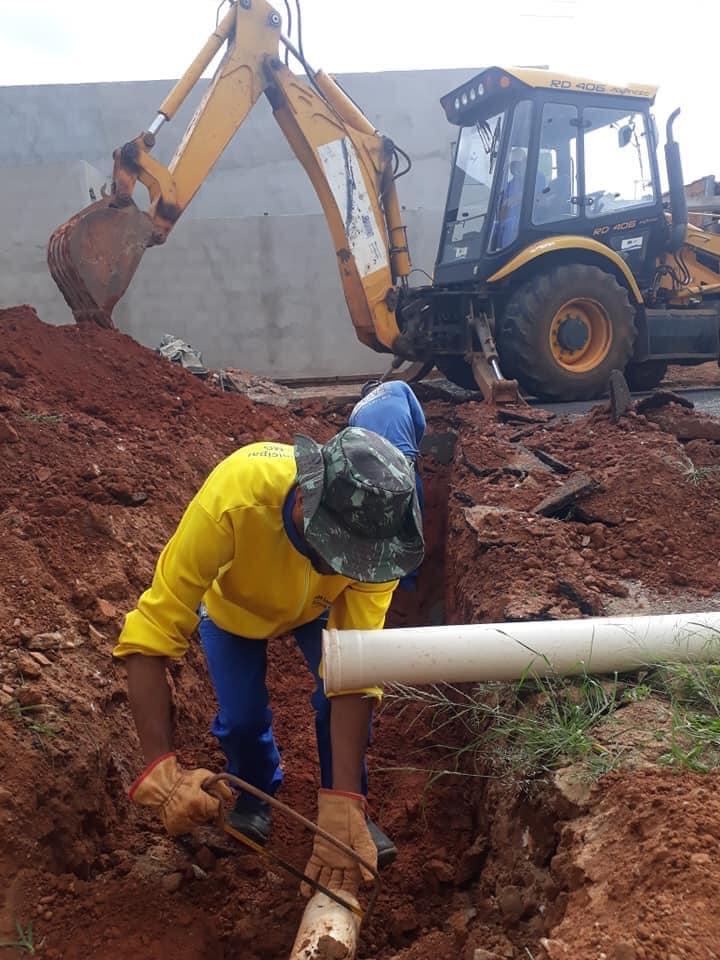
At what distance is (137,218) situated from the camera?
6.49 m

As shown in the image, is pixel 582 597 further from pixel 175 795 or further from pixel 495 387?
pixel 495 387

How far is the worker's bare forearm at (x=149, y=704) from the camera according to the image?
2.06 m

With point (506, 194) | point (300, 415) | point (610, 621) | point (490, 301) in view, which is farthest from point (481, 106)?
point (610, 621)

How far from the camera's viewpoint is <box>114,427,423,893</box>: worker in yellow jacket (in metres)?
1.98

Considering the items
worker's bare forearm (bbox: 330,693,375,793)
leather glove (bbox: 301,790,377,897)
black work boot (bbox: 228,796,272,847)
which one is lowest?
black work boot (bbox: 228,796,272,847)

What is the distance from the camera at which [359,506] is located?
1944 mm

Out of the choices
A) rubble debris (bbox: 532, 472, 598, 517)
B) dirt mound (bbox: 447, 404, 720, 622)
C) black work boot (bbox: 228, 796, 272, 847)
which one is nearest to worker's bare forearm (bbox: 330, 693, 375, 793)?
black work boot (bbox: 228, 796, 272, 847)

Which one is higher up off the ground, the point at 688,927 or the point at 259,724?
the point at 688,927

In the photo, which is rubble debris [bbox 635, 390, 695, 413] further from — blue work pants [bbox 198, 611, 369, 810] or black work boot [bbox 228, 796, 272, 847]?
black work boot [bbox 228, 796, 272, 847]

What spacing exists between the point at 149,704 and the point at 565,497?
256 cm

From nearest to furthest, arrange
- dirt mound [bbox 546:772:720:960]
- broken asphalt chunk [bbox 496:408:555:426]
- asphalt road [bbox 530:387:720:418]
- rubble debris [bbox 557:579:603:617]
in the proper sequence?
dirt mound [bbox 546:772:720:960] < rubble debris [bbox 557:579:603:617] < broken asphalt chunk [bbox 496:408:555:426] < asphalt road [bbox 530:387:720:418]

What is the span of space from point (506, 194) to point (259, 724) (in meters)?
6.49

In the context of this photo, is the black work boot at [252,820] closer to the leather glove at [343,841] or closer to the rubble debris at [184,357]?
the leather glove at [343,841]

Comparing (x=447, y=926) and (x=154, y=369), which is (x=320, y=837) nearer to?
(x=447, y=926)
